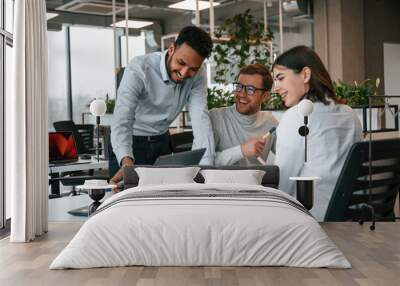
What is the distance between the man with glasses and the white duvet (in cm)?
185

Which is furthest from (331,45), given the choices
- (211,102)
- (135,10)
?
(211,102)

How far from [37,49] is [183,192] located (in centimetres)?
187

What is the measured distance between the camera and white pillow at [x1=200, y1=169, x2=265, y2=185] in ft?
18.1

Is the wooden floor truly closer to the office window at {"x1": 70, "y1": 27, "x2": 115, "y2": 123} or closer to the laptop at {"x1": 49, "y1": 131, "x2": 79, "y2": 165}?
the laptop at {"x1": 49, "y1": 131, "x2": 79, "y2": 165}

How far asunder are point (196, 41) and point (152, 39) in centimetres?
169

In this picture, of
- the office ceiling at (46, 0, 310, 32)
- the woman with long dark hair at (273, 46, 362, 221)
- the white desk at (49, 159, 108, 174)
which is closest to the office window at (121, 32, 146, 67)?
the office ceiling at (46, 0, 310, 32)

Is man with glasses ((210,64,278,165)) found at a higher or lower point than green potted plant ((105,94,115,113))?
lower

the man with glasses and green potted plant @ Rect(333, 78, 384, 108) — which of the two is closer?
the man with glasses

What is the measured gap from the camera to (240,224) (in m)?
3.92

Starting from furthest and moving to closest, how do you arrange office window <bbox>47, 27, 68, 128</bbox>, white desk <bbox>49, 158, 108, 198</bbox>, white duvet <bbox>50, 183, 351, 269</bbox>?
office window <bbox>47, 27, 68, 128</bbox>
white desk <bbox>49, 158, 108, 198</bbox>
white duvet <bbox>50, 183, 351, 269</bbox>

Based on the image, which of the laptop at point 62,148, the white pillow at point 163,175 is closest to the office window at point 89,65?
the laptop at point 62,148

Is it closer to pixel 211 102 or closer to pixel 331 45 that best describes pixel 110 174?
pixel 211 102

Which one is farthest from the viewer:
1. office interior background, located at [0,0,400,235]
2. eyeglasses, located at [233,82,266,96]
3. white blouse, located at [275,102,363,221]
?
office interior background, located at [0,0,400,235]

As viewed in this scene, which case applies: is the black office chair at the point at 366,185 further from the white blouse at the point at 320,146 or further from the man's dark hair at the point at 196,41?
the man's dark hair at the point at 196,41
